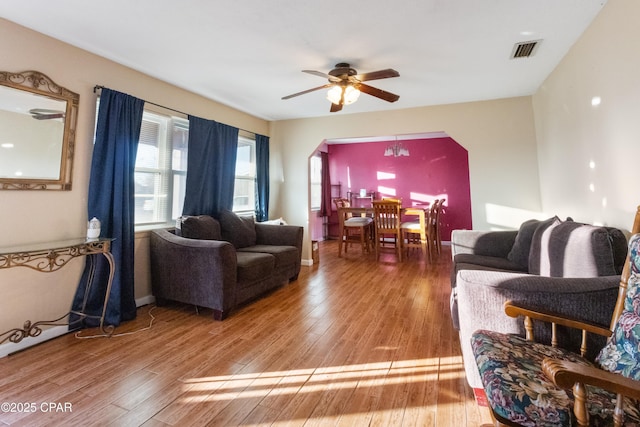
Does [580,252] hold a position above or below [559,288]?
above

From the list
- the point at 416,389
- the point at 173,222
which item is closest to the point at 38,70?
the point at 173,222

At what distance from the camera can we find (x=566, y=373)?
820 millimetres

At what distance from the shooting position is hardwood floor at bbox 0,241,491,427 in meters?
1.43

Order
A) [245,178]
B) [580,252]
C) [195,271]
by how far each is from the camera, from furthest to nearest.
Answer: [245,178], [195,271], [580,252]

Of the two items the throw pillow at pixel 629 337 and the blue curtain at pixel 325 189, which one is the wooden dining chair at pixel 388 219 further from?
the throw pillow at pixel 629 337

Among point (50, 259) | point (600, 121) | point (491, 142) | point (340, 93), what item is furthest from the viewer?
point (491, 142)

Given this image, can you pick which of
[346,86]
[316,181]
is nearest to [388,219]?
[316,181]

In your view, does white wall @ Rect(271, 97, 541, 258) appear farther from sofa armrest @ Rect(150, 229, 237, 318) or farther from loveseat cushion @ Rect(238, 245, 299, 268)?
sofa armrest @ Rect(150, 229, 237, 318)

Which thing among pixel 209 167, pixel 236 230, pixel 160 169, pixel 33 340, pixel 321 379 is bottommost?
pixel 321 379

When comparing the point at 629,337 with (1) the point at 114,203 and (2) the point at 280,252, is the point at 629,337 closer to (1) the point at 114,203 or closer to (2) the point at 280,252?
(2) the point at 280,252

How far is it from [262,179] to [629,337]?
425cm

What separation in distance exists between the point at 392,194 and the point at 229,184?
414 cm

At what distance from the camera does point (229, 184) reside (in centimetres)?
395

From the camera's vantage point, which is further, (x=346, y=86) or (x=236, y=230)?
(x=236, y=230)
